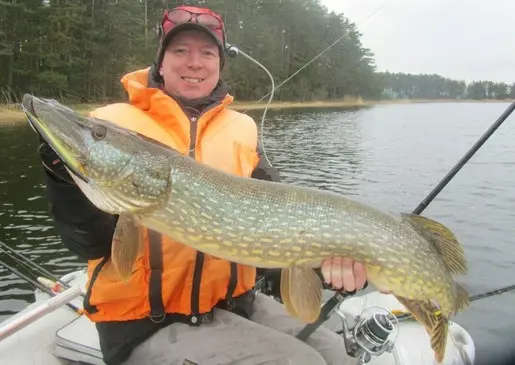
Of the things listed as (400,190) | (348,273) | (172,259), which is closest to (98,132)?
(172,259)

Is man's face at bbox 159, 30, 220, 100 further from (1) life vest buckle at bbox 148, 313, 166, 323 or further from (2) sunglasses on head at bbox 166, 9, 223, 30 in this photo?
(1) life vest buckle at bbox 148, 313, 166, 323

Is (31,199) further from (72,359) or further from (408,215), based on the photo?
(408,215)

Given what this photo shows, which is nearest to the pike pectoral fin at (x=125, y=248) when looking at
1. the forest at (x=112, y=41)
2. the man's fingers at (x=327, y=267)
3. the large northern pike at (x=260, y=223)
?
the large northern pike at (x=260, y=223)

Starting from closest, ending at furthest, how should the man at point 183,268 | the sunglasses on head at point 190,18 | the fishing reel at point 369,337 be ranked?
1. the man at point 183,268
2. the fishing reel at point 369,337
3. the sunglasses on head at point 190,18

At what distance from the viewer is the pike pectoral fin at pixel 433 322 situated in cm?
205

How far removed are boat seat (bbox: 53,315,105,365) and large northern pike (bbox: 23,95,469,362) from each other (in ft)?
2.55

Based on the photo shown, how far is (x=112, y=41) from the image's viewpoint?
31406mm

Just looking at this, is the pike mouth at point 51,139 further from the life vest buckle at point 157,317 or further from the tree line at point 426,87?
the tree line at point 426,87

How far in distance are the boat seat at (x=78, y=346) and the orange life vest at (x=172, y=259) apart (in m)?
0.36

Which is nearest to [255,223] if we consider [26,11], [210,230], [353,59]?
[210,230]

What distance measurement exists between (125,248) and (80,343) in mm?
880

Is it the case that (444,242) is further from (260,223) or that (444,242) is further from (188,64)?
(188,64)

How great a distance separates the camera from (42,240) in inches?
269

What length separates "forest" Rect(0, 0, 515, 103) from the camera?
28.0 meters
